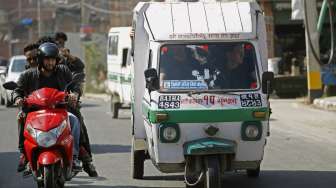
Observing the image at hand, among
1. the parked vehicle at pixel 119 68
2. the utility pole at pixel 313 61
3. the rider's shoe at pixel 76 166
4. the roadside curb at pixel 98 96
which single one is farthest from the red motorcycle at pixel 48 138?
the roadside curb at pixel 98 96

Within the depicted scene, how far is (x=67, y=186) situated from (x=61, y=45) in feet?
10.4

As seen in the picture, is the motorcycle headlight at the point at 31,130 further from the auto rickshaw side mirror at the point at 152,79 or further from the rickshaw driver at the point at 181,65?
the rickshaw driver at the point at 181,65

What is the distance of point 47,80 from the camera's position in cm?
1019

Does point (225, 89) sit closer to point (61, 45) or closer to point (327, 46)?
point (61, 45)

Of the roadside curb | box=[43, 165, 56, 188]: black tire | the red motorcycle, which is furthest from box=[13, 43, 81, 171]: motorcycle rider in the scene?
the roadside curb

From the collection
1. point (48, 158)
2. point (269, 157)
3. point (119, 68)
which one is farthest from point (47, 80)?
point (119, 68)

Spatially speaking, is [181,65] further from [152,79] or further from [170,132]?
[170,132]

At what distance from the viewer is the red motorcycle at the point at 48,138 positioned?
9.12 m

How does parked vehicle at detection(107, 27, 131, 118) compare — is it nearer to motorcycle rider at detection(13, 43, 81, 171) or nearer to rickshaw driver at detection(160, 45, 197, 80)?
rickshaw driver at detection(160, 45, 197, 80)

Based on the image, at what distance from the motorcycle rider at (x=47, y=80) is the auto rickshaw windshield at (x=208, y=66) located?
3.78 ft

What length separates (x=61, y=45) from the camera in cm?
1374

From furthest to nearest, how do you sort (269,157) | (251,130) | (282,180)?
(269,157)
(282,180)
(251,130)

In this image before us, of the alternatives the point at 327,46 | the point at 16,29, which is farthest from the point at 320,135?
the point at 16,29

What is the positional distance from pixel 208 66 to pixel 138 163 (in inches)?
80.7
